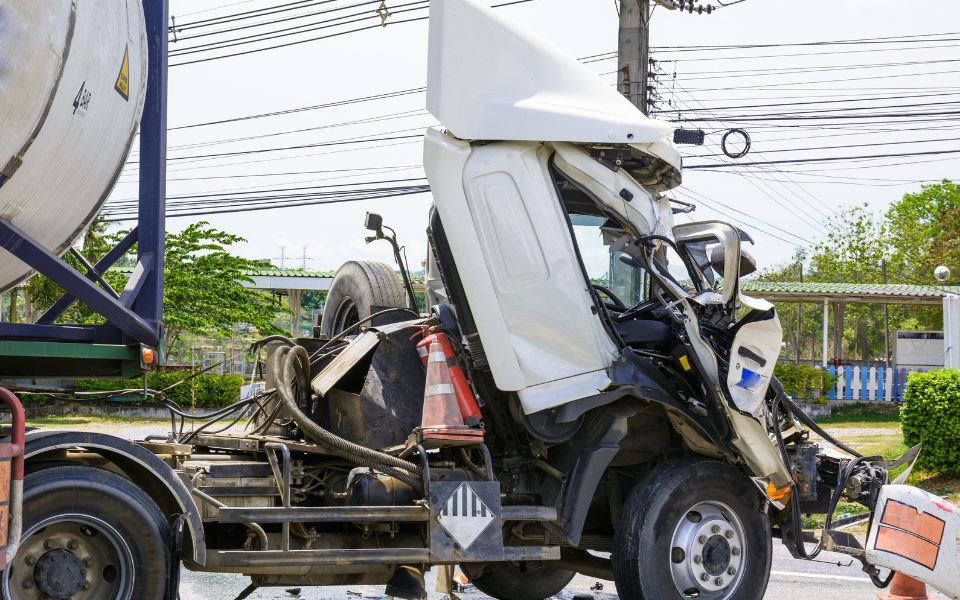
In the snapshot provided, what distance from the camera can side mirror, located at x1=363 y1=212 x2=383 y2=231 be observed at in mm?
5625

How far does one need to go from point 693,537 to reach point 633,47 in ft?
30.4

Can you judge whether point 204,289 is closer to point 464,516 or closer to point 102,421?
point 102,421

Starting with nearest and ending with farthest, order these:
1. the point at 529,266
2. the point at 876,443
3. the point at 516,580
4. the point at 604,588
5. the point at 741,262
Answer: the point at 529,266 < the point at 741,262 < the point at 516,580 < the point at 604,588 < the point at 876,443

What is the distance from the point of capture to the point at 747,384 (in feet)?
15.6

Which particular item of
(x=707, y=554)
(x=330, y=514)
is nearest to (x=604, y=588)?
(x=707, y=554)

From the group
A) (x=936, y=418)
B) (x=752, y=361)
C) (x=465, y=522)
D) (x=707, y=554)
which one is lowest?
(x=707, y=554)

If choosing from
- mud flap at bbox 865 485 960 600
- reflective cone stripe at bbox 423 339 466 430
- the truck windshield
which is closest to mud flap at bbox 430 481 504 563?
reflective cone stripe at bbox 423 339 466 430

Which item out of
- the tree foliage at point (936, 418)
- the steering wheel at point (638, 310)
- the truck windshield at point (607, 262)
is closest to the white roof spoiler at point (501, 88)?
the truck windshield at point (607, 262)

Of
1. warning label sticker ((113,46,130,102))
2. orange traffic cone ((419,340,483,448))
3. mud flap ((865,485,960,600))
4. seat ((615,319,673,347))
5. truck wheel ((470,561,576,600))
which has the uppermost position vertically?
warning label sticker ((113,46,130,102))

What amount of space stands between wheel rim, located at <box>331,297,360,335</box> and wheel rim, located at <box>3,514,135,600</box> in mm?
3056

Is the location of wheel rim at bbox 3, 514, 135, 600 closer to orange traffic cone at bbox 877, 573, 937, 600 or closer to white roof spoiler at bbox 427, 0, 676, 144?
white roof spoiler at bbox 427, 0, 676, 144

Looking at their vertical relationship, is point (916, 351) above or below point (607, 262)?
below

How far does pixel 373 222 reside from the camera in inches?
222

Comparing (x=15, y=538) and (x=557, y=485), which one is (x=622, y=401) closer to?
(x=557, y=485)
